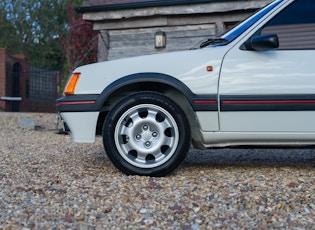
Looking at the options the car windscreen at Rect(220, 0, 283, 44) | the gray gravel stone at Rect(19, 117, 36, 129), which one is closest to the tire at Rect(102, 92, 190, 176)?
the car windscreen at Rect(220, 0, 283, 44)

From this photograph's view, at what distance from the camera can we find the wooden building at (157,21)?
9430 millimetres

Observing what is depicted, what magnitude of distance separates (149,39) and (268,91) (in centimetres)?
645

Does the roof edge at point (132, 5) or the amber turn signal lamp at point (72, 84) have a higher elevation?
the roof edge at point (132, 5)

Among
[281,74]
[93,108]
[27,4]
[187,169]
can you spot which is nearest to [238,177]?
[187,169]

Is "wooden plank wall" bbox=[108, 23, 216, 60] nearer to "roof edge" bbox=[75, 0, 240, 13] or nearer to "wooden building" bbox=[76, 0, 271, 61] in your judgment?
"wooden building" bbox=[76, 0, 271, 61]

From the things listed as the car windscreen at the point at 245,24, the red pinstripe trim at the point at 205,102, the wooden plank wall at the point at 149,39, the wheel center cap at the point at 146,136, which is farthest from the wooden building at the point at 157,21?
the wheel center cap at the point at 146,136

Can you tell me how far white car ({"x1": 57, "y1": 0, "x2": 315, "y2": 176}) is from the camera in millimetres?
4023

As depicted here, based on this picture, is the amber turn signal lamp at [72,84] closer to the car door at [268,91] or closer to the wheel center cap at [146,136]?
the wheel center cap at [146,136]

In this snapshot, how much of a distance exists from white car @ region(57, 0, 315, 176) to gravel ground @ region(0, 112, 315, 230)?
297 millimetres

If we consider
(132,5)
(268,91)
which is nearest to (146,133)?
(268,91)

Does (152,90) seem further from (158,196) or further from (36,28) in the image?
(36,28)

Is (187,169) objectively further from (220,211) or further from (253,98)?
(220,211)

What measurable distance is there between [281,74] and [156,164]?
135cm

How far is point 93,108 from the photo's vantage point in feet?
13.6
